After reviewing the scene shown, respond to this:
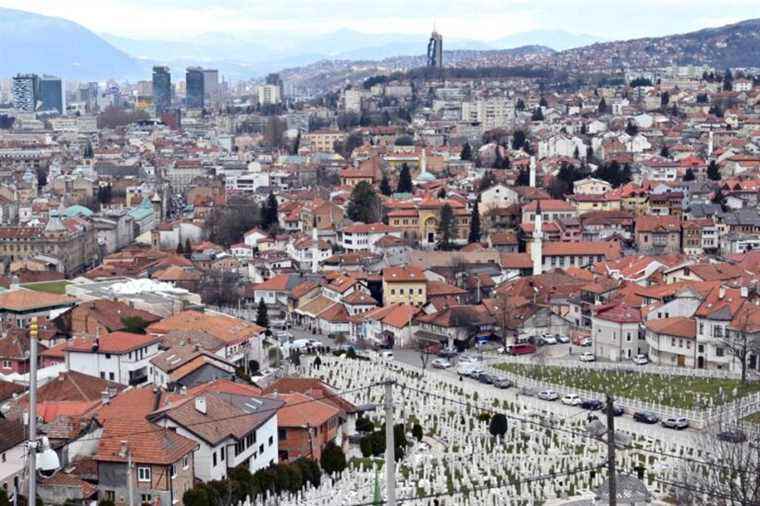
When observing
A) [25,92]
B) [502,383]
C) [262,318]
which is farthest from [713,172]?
[25,92]

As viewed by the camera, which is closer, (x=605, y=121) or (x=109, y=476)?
(x=109, y=476)

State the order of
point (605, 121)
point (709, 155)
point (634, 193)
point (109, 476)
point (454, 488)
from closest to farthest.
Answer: point (109, 476) → point (454, 488) → point (634, 193) → point (709, 155) → point (605, 121)

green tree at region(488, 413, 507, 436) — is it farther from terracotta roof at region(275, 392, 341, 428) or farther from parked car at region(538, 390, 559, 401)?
parked car at region(538, 390, 559, 401)

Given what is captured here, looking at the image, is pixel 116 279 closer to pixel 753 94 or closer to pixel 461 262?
pixel 461 262

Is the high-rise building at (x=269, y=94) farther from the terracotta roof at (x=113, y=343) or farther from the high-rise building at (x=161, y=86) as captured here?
the terracotta roof at (x=113, y=343)

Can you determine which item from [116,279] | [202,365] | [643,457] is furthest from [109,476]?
[116,279]

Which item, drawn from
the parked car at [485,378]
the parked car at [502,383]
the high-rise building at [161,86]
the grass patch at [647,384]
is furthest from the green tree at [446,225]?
the high-rise building at [161,86]

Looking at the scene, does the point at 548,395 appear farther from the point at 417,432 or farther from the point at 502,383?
the point at 417,432

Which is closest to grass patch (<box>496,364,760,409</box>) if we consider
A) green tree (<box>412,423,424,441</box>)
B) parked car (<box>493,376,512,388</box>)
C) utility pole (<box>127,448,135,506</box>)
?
parked car (<box>493,376,512,388</box>)
